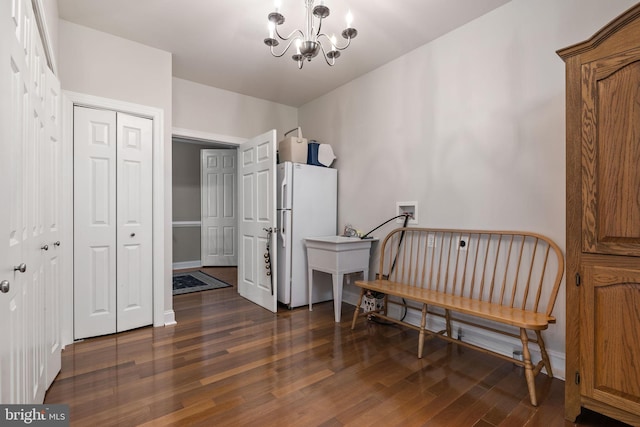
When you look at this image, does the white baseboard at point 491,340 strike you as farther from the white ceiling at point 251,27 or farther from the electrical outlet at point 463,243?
the white ceiling at point 251,27

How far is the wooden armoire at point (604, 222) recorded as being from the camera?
1.41 m

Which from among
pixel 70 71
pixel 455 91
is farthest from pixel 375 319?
pixel 70 71

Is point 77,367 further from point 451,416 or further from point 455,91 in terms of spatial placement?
point 455,91

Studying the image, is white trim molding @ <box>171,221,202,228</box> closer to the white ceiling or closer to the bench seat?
the white ceiling

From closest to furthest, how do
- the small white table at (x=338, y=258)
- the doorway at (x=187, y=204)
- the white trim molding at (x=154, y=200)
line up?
1. the white trim molding at (x=154, y=200)
2. the small white table at (x=338, y=258)
3. the doorway at (x=187, y=204)

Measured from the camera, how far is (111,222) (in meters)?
2.72

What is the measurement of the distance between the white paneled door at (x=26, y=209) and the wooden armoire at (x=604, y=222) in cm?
238

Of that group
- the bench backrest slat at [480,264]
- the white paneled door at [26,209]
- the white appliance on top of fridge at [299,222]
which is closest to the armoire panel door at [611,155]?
the bench backrest slat at [480,264]

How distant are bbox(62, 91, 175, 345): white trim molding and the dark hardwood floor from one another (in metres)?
0.24

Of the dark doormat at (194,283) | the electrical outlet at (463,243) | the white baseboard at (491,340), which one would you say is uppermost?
the electrical outlet at (463,243)

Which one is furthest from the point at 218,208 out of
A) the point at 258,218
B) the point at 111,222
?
the point at 111,222

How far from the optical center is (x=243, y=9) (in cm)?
238

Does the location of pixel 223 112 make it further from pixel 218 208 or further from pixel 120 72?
pixel 218 208

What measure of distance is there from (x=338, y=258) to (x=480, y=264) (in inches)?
49.3
